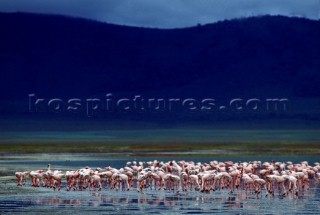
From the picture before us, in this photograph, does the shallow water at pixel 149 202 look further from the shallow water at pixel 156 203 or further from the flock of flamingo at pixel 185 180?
the flock of flamingo at pixel 185 180

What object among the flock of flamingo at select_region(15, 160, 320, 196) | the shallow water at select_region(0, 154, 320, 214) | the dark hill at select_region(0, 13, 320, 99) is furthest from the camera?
the dark hill at select_region(0, 13, 320, 99)

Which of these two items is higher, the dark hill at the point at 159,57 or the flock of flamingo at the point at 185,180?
the dark hill at the point at 159,57

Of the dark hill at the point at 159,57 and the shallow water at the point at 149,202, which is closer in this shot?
the shallow water at the point at 149,202

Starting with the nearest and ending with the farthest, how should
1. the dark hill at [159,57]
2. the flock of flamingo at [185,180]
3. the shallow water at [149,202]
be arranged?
the shallow water at [149,202] → the flock of flamingo at [185,180] → the dark hill at [159,57]

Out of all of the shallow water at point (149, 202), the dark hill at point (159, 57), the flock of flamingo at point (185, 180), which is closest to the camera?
the shallow water at point (149, 202)

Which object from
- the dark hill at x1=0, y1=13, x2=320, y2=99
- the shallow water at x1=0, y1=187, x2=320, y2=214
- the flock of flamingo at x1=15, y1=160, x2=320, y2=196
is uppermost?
the dark hill at x1=0, y1=13, x2=320, y2=99

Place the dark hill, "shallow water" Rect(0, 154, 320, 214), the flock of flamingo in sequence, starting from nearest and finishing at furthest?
"shallow water" Rect(0, 154, 320, 214)
the flock of flamingo
the dark hill

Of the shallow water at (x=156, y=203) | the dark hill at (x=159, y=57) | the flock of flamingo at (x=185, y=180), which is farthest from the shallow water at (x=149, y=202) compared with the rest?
the dark hill at (x=159, y=57)

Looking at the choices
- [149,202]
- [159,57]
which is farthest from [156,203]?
[159,57]

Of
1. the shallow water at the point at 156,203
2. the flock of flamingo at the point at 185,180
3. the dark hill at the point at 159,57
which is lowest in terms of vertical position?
the shallow water at the point at 156,203

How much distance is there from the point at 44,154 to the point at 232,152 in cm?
1065

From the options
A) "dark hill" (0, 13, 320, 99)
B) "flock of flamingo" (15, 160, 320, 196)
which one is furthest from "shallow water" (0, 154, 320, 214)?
"dark hill" (0, 13, 320, 99)

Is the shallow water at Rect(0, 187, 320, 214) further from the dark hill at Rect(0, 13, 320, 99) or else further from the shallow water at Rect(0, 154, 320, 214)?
the dark hill at Rect(0, 13, 320, 99)

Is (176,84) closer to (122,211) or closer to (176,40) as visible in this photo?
(176,40)
